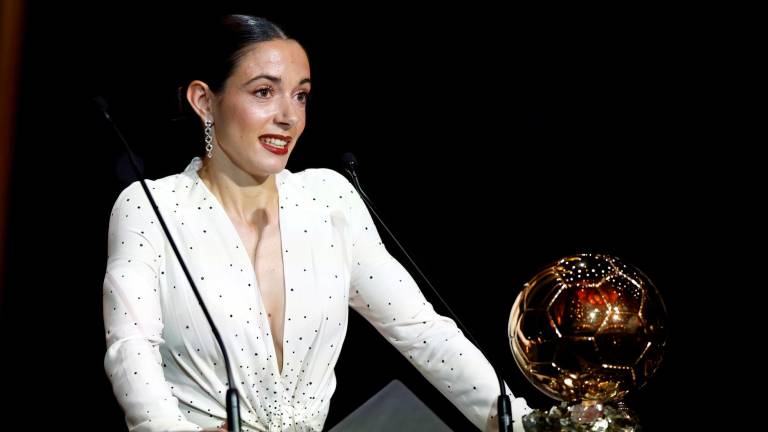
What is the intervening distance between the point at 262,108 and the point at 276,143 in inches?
2.9

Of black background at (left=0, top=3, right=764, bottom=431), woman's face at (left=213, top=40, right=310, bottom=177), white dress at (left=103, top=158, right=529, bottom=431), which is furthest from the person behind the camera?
black background at (left=0, top=3, right=764, bottom=431)

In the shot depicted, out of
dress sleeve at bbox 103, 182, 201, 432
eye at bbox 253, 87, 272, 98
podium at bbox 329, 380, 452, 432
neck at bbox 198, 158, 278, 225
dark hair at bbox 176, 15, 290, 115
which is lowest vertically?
podium at bbox 329, 380, 452, 432

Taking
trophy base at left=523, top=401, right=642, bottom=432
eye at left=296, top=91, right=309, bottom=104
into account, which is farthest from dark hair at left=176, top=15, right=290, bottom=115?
trophy base at left=523, top=401, right=642, bottom=432

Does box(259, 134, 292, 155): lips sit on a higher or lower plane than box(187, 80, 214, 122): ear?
lower

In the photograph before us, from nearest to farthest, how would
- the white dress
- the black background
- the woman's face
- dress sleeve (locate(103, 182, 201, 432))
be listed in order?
dress sleeve (locate(103, 182, 201, 432)) < the white dress < the woman's face < the black background

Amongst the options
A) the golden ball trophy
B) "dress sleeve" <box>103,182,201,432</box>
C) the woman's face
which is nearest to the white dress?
"dress sleeve" <box>103,182,201,432</box>

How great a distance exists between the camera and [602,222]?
2.54m

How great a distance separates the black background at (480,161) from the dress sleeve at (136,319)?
272mm

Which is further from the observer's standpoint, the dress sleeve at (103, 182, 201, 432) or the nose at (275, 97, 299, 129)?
the nose at (275, 97, 299, 129)

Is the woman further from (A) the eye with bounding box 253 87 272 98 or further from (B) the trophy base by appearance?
(B) the trophy base

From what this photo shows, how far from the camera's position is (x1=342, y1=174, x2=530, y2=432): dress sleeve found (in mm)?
2076

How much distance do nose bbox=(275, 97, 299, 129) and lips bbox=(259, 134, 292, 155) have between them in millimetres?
26

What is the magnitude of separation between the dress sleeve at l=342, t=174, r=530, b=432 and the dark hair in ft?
1.16

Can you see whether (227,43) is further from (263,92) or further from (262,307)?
(262,307)
